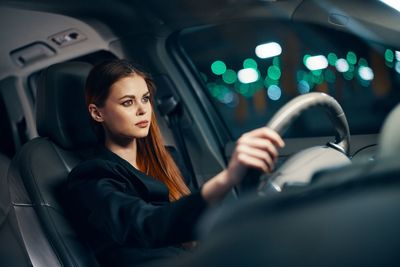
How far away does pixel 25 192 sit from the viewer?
1890mm

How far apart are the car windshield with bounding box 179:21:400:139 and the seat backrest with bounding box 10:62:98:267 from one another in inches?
34.0

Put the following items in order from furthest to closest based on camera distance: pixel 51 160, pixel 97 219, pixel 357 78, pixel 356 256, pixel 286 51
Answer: pixel 286 51
pixel 357 78
pixel 51 160
pixel 97 219
pixel 356 256

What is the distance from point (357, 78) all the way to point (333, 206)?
2585 mm

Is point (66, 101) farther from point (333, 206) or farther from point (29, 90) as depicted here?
point (333, 206)

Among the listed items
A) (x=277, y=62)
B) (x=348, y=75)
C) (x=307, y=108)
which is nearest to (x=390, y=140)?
(x=307, y=108)

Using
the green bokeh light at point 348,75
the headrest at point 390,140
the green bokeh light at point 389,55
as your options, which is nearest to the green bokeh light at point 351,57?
the green bokeh light at point 348,75

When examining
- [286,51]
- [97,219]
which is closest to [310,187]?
[97,219]

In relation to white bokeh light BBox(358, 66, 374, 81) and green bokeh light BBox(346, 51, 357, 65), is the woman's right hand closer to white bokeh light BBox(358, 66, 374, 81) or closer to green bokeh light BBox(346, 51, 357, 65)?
white bokeh light BBox(358, 66, 374, 81)

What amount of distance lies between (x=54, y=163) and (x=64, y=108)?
0.18 m

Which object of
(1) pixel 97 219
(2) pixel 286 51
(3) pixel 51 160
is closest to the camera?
(1) pixel 97 219

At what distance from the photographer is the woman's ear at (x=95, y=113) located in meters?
1.90

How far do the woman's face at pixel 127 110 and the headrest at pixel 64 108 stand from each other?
0.16 metres

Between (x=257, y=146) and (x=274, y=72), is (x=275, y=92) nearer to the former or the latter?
(x=274, y=72)

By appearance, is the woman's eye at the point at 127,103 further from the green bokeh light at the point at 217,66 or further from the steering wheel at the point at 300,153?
the green bokeh light at the point at 217,66
